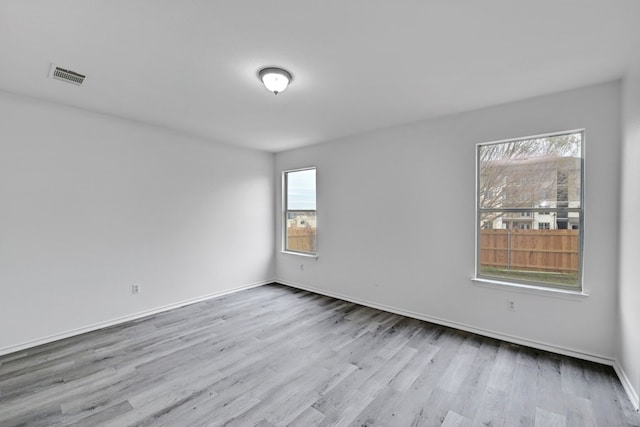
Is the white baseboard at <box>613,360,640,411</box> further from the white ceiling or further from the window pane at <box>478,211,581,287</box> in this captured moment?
the white ceiling

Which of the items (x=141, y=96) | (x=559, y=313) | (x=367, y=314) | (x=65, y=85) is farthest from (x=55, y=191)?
(x=559, y=313)

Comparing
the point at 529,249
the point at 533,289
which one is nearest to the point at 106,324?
the point at 533,289

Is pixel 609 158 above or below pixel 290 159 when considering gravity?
below

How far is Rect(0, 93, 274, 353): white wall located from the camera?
112 inches

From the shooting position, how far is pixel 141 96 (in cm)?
287

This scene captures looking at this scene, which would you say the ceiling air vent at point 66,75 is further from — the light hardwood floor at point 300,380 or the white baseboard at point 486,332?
the white baseboard at point 486,332

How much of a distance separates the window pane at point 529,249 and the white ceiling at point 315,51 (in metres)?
1.33

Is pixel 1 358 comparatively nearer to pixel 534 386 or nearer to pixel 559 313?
pixel 534 386

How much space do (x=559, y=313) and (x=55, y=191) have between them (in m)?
5.44

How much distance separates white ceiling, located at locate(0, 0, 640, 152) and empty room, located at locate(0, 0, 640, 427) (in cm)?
2

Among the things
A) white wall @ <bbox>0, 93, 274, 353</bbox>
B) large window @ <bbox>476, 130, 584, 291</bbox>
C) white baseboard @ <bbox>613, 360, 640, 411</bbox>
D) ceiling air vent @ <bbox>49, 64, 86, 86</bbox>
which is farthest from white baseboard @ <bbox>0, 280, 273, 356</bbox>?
white baseboard @ <bbox>613, 360, 640, 411</bbox>

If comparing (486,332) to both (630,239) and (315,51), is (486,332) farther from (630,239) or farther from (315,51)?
(315,51)

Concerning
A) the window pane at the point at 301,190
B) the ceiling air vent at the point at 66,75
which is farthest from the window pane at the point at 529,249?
the ceiling air vent at the point at 66,75

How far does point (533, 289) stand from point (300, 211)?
11.8 ft
